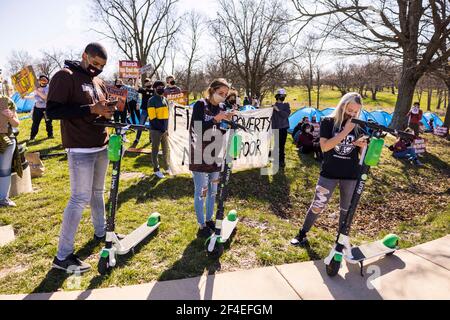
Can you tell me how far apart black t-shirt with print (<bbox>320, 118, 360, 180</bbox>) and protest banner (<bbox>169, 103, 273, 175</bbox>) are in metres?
3.70

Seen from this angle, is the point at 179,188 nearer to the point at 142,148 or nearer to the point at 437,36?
the point at 142,148

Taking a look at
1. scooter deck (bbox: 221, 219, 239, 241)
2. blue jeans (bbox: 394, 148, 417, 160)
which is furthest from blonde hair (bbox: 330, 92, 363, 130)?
blue jeans (bbox: 394, 148, 417, 160)

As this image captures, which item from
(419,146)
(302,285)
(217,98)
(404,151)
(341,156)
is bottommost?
(302,285)

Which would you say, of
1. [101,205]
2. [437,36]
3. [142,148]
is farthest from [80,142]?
[437,36]

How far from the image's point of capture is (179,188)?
21.6 feet

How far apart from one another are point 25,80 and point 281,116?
893 cm

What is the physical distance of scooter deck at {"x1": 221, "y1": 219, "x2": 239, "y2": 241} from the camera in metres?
4.17

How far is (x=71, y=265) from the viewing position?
3373 mm

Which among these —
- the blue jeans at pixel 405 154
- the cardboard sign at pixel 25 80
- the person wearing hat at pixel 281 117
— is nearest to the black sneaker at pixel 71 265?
the person wearing hat at pixel 281 117

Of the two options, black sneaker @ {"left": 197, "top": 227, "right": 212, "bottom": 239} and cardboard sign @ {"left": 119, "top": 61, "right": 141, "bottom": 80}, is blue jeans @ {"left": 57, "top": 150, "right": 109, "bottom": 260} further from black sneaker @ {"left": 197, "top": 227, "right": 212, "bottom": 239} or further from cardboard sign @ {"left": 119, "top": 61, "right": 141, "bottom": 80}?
cardboard sign @ {"left": 119, "top": 61, "right": 141, "bottom": 80}

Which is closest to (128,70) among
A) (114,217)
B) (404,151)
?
(404,151)

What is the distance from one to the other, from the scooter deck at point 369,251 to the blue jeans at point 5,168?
537cm

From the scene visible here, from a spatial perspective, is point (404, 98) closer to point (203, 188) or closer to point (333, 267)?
point (333, 267)

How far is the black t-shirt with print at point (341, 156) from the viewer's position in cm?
364
